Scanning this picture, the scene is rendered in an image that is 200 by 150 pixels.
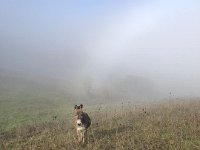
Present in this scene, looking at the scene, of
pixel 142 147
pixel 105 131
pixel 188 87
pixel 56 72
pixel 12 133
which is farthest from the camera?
pixel 56 72

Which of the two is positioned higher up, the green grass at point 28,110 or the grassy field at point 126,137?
Answer: the green grass at point 28,110

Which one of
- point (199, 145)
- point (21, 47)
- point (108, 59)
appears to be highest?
point (21, 47)

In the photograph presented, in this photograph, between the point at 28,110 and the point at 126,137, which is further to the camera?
the point at 28,110

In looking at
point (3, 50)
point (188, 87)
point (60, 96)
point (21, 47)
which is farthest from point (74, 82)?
point (21, 47)

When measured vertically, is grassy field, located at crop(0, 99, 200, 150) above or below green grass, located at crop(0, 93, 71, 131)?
below

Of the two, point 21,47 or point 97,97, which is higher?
point 21,47

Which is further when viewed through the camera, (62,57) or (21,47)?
(21,47)

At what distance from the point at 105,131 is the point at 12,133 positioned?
860 centimetres

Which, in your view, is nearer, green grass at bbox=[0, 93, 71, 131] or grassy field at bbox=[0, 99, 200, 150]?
grassy field at bbox=[0, 99, 200, 150]

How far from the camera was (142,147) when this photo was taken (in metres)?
17.9

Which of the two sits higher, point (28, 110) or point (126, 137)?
point (28, 110)

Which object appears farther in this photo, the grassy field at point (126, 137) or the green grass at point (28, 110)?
the green grass at point (28, 110)

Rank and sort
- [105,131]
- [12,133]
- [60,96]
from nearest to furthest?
[105,131], [12,133], [60,96]

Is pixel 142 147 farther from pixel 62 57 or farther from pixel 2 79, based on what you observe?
pixel 62 57
